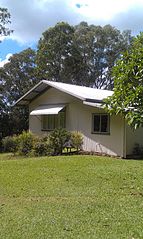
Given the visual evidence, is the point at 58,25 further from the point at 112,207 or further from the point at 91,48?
the point at 112,207

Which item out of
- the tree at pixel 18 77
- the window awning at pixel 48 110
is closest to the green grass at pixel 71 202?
the window awning at pixel 48 110

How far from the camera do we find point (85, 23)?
149ft

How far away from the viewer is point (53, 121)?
24.2 meters

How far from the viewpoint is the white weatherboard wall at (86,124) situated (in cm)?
1899

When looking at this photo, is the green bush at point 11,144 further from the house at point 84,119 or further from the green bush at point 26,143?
the house at point 84,119

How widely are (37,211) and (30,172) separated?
5394mm

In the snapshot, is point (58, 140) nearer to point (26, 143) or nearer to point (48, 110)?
point (26, 143)

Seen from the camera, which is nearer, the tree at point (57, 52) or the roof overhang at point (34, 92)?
the roof overhang at point (34, 92)

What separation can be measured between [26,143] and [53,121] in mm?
4774

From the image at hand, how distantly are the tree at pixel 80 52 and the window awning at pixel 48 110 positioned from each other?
17.4 m

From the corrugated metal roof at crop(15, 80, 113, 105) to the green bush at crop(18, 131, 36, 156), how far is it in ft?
11.7

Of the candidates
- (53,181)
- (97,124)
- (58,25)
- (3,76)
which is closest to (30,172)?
(53,181)

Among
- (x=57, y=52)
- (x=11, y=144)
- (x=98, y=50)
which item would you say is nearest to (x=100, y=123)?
(x=11, y=144)

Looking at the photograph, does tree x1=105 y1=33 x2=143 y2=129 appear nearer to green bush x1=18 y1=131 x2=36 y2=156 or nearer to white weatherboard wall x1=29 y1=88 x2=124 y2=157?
white weatherboard wall x1=29 y1=88 x2=124 y2=157
